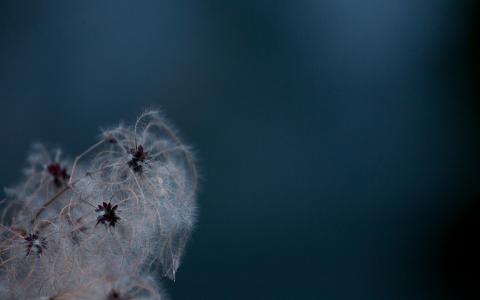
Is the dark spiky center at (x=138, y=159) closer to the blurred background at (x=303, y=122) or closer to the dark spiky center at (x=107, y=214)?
the dark spiky center at (x=107, y=214)

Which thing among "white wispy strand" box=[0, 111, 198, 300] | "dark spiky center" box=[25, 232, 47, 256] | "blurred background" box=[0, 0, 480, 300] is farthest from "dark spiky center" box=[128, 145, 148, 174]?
"blurred background" box=[0, 0, 480, 300]

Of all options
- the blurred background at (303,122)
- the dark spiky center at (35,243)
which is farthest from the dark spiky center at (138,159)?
the blurred background at (303,122)

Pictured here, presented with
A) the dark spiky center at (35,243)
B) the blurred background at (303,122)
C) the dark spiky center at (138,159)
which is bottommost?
the dark spiky center at (35,243)

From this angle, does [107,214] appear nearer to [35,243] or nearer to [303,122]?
[35,243]

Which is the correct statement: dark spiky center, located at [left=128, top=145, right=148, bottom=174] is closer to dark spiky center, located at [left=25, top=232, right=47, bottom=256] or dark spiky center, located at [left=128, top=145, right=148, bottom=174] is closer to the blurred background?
dark spiky center, located at [left=25, top=232, right=47, bottom=256]

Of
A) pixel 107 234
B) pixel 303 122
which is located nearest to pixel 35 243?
pixel 107 234

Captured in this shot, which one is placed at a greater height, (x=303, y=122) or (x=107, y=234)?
(x=303, y=122)

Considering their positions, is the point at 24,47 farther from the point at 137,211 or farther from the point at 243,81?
the point at 137,211
